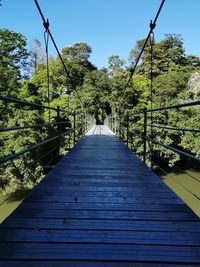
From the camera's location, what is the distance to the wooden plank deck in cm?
127

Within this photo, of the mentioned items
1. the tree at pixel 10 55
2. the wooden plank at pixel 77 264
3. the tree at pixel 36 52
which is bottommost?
the wooden plank at pixel 77 264

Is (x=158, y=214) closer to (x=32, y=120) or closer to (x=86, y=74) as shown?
(x=32, y=120)

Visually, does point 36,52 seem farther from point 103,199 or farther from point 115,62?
point 103,199

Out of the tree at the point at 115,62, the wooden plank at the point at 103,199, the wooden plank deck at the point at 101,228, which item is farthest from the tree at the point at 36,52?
the wooden plank at the point at 103,199

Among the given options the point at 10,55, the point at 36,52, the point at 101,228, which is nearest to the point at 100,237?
the point at 101,228

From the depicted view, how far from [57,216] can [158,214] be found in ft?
2.01

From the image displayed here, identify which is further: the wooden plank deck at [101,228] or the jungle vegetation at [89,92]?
the jungle vegetation at [89,92]

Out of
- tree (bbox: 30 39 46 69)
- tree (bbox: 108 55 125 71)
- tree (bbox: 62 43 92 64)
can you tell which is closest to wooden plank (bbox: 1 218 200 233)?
tree (bbox: 108 55 125 71)

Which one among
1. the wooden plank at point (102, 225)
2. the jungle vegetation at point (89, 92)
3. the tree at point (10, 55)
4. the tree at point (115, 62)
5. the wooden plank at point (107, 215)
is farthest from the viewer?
the tree at point (115, 62)

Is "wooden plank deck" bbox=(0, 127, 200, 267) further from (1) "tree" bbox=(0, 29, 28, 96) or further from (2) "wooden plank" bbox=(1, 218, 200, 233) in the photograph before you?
(1) "tree" bbox=(0, 29, 28, 96)

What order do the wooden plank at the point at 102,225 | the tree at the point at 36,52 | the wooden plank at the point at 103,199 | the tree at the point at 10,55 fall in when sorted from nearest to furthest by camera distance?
1. the wooden plank at the point at 102,225
2. the wooden plank at the point at 103,199
3. the tree at the point at 10,55
4. the tree at the point at 36,52

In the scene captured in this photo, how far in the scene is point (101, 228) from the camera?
1594mm

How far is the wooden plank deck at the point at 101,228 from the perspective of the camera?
127 centimetres

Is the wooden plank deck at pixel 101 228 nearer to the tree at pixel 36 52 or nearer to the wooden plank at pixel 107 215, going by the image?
the wooden plank at pixel 107 215
